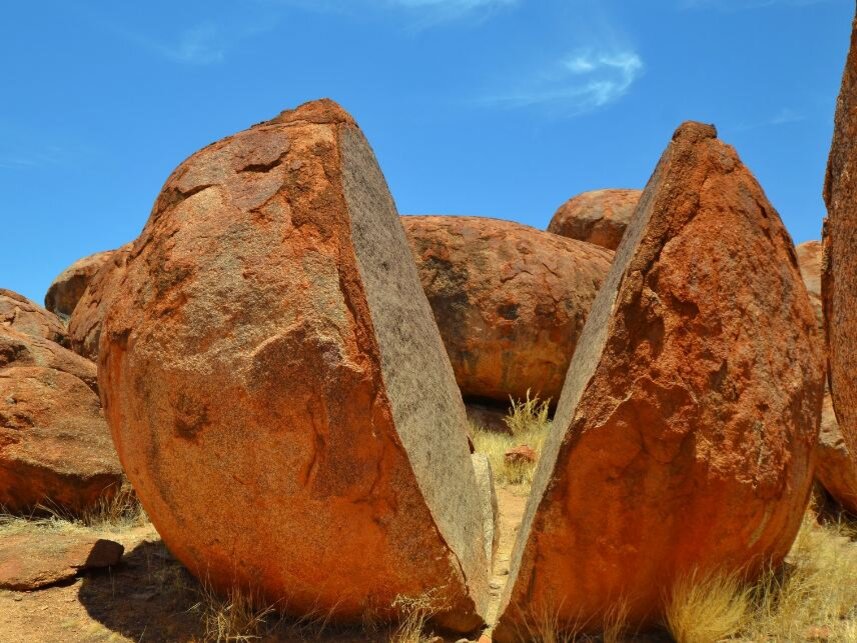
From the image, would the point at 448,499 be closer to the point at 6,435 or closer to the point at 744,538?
the point at 744,538

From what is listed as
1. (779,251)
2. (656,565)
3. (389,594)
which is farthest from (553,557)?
(779,251)

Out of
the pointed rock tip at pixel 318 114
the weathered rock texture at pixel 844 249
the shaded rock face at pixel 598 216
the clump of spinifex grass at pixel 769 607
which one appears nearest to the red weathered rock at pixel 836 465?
the clump of spinifex grass at pixel 769 607

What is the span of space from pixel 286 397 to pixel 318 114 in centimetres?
137

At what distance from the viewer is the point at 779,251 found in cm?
365

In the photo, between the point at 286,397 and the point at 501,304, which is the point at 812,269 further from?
the point at 286,397

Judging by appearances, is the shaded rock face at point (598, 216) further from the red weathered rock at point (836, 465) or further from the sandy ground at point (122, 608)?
the sandy ground at point (122, 608)

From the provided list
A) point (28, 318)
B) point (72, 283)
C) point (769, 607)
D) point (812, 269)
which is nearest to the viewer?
point (769, 607)

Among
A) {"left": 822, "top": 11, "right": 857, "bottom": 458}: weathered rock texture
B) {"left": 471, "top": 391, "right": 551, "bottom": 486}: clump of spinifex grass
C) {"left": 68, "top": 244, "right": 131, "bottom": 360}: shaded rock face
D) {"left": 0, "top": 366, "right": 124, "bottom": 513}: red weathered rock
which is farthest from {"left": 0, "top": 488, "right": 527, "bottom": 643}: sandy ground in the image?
{"left": 68, "top": 244, "right": 131, "bottom": 360}: shaded rock face

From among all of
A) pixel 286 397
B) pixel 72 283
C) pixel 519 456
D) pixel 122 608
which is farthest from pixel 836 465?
pixel 72 283

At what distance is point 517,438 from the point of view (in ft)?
24.6

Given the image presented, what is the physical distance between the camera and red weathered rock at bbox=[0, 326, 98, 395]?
5.60 meters

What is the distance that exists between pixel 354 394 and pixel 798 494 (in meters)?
1.88

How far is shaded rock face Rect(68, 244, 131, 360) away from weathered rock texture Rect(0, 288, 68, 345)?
195 mm

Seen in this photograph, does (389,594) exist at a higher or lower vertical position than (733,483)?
lower
